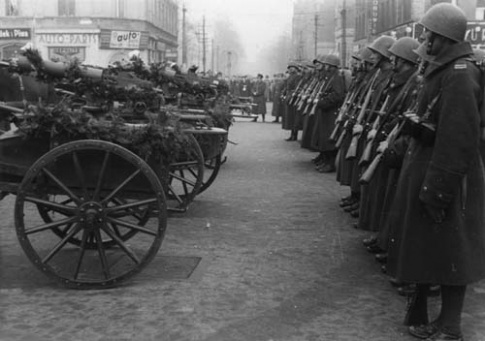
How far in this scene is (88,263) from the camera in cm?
587

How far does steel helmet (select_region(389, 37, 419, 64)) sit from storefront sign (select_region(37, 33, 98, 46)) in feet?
136

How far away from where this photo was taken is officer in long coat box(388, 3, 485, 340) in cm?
384

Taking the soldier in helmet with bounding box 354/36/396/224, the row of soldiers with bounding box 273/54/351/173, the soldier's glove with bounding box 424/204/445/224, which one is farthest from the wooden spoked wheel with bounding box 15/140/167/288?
the row of soldiers with bounding box 273/54/351/173

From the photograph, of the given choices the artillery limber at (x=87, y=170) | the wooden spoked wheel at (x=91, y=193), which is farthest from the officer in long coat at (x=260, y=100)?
the wooden spoked wheel at (x=91, y=193)

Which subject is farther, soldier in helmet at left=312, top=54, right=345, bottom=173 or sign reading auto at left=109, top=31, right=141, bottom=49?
sign reading auto at left=109, top=31, right=141, bottom=49

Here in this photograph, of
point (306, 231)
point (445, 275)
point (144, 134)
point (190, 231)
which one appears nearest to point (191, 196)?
point (190, 231)

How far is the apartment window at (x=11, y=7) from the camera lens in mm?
45719

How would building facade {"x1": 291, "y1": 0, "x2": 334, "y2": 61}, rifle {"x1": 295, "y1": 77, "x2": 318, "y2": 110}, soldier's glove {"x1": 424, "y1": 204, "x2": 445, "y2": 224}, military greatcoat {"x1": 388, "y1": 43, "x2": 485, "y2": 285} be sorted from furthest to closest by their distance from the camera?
building facade {"x1": 291, "y1": 0, "x2": 334, "y2": 61} → rifle {"x1": 295, "y1": 77, "x2": 318, "y2": 110} → soldier's glove {"x1": 424, "y1": 204, "x2": 445, "y2": 224} → military greatcoat {"x1": 388, "y1": 43, "x2": 485, "y2": 285}

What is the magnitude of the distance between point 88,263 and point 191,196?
7.20ft

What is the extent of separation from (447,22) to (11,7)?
46.1m

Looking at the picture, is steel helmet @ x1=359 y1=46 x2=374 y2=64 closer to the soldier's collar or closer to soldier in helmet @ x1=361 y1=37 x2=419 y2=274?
soldier in helmet @ x1=361 y1=37 x2=419 y2=274

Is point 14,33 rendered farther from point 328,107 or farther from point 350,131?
point 350,131

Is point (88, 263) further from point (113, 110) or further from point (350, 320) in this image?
point (350, 320)

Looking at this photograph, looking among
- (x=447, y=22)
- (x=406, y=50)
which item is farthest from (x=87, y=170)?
(x=406, y=50)
